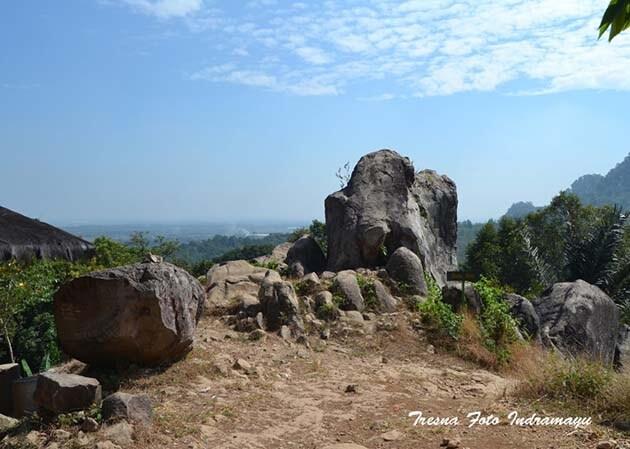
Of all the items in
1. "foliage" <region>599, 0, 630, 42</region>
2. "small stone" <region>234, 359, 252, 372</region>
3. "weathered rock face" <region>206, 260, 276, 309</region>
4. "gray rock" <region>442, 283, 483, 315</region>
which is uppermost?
"foliage" <region>599, 0, 630, 42</region>

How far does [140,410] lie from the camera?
5.52m

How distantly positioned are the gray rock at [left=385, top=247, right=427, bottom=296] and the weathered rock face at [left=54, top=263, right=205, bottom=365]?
566 cm

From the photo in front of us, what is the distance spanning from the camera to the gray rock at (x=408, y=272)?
11.6 meters

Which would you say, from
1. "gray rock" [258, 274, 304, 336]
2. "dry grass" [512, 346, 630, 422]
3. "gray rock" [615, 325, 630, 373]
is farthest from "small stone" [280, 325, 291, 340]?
"gray rock" [615, 325, 630, 373]

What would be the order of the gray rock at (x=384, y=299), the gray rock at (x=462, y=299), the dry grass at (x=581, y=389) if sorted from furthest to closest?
the gray rock at (x=462, y=299), the gray rock at (x=384, y=299), the dry grass at (x=581, y=389)

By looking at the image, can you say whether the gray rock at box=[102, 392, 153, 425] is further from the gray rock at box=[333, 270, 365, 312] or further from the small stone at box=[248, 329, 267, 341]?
the gray rock at box=[333, 270, 365, 312]

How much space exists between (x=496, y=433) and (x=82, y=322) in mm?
4510

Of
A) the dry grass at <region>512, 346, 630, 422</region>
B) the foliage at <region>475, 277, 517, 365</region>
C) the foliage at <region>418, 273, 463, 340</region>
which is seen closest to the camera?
the dry grass at <region>512, 346, 630, 422</region>

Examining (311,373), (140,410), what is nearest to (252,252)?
(311,373)

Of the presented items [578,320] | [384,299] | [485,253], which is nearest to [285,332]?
[384,299]

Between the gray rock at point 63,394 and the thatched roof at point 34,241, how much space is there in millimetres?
7810

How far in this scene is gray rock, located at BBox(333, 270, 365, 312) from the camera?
10.6m

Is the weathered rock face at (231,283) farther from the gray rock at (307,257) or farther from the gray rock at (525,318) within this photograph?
the gray rock at (525,318)

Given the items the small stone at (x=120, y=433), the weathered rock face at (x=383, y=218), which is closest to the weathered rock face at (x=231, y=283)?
the weathered rock face at (x=383, y=218)
